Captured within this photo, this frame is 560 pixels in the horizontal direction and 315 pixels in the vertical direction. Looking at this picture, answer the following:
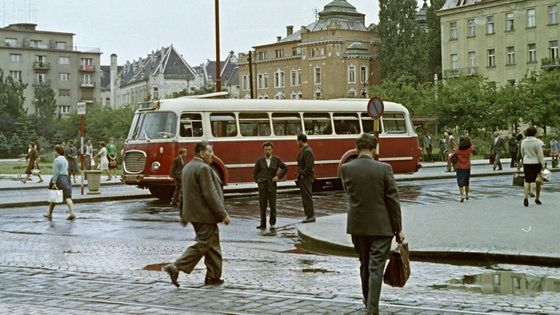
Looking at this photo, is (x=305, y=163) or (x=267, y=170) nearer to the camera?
(x=267, y=170)

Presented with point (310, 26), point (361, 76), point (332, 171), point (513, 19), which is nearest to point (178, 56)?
point (310, 26)

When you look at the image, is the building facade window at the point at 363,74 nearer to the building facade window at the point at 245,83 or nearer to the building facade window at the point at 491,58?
the building facade window at the point at 245,83

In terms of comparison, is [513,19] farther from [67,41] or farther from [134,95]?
[134,95]

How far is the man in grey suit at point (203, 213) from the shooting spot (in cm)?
1044

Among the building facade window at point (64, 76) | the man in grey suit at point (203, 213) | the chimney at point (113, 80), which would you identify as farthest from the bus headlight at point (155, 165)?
the chimney at point (113, 80)

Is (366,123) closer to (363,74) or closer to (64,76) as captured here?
(363,74)

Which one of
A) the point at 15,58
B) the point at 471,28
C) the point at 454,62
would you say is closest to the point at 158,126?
the point at 471,28

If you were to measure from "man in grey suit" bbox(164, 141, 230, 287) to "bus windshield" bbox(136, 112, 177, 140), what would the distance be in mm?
15212

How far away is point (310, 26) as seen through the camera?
11769 centimetres

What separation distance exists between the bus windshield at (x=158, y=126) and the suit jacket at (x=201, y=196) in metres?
15.2

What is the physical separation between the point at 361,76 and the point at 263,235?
93.8 meters

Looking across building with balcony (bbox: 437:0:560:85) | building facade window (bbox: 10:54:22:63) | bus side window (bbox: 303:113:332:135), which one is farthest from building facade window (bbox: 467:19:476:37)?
bus side window (bbox: 303:113:332:135)

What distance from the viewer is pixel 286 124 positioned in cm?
2795

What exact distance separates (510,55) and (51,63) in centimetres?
6634
